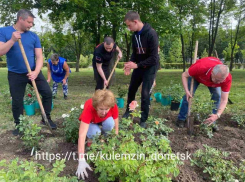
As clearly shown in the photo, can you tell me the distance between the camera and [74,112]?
3.08 meters

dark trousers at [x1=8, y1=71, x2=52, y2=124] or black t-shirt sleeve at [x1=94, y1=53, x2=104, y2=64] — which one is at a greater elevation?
black t-shirt sleeve at [x1=94, y1=53, x2=104, y2=64]

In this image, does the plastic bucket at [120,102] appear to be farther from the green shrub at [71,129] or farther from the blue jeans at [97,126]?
the blue jeans at [97,126]

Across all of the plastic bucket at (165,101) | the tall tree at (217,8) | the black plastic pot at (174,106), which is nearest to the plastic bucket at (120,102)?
the plastic bucket at (165,101)

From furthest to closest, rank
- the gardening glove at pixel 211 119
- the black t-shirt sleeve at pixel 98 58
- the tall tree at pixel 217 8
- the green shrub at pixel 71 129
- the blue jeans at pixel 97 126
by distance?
the tall tree at pixel 217 8 < the black t-shirt sleeve at pixel 98 58 < the gardening glove at pixel 211 119 < the green shrub at pixel 71 129 < the blue jeans at pixel 97 126

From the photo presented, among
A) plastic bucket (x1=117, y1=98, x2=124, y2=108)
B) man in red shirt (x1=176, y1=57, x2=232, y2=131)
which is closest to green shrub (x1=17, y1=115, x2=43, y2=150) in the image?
man in red shirt (x1=176, y1=57, x2=232, y2=131)

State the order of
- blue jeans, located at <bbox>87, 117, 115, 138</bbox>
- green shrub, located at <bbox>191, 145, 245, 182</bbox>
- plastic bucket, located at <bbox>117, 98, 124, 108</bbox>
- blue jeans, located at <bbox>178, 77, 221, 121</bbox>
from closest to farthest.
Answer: green shrub, located at <bbox>191, 145, 245, 182</bbox>, blue jeans, located at <bbox>87, 117, 115, 138</bbox>, blue jeans, located at <bbox>178, 77, 221, 121</bbox>, plastic bucket, located at <bbox>117, 98, 124, 108</bbox>

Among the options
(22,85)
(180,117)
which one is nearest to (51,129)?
(22,85)

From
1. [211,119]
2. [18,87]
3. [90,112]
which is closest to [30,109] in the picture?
[18,87]

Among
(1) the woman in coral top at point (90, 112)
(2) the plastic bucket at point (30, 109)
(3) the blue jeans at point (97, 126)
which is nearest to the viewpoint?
(1) the woman in coral top at point (90, 112)

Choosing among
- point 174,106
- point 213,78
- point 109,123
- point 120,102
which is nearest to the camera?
point 109,123

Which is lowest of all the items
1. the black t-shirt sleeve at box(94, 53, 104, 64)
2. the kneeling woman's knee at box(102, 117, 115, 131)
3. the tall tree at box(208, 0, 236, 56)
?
the kneeling woman's knee at box(102, 117, 115, 131)

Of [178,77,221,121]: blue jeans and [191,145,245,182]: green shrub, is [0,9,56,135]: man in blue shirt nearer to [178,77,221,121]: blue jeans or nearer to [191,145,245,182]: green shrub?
[178,77,221,121]: blue jeans

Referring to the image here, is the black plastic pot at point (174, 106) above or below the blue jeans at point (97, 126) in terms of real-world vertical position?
below

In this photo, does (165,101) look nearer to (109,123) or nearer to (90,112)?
(109,123)
